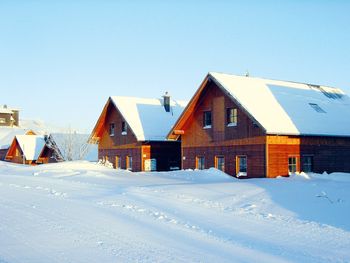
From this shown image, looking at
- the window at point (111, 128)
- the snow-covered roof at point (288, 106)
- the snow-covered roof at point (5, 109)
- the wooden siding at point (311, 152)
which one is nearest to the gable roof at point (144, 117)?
the window at point (111, 128)

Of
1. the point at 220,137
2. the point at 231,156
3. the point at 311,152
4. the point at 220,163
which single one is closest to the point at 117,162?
the point at 220,163

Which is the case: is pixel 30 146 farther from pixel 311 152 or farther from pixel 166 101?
pixel 311 152

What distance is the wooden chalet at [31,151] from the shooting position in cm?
5262

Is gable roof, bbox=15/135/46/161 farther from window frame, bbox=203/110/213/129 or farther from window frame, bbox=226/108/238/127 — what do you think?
window frame, bbox=226/108/238/127

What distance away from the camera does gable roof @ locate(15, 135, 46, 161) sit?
181 feet

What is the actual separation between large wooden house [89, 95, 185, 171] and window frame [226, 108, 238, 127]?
30.0 feet

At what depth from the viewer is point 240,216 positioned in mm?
12023

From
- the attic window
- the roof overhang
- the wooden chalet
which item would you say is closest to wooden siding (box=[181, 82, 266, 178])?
the roof overhang

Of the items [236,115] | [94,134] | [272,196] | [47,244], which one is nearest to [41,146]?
[94,134]

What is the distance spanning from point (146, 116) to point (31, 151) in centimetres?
2538

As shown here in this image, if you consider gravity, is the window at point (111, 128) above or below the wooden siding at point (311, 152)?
above

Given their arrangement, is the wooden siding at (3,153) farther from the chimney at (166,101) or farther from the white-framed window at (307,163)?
the white-framed window at (307,163)

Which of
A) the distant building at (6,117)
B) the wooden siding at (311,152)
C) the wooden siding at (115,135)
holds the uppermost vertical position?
the distant building at (6,117)

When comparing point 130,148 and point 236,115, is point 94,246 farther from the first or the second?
point 130,148
